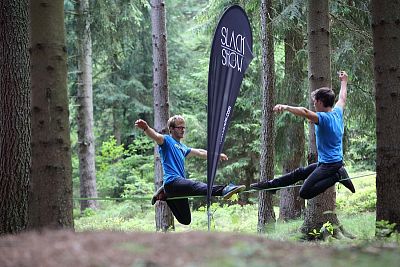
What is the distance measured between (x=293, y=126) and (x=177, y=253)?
33.7ft

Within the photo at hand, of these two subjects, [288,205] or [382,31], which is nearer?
[382,31]

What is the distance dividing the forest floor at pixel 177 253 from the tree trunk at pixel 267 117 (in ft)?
22.7

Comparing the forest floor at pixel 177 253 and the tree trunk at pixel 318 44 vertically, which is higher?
the tree trunk at pixel 318 44

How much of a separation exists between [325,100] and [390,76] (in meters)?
1.33

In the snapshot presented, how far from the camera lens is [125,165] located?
25.8 m

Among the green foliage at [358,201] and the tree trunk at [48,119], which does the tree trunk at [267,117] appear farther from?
the tree trunk at [48,119]

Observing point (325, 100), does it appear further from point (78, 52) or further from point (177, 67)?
point (177, 67)

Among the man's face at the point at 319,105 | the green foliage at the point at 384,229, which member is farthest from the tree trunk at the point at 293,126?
the green foliage at the point at 384,229

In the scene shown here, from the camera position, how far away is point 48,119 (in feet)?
19.1

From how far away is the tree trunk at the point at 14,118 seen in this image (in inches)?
320

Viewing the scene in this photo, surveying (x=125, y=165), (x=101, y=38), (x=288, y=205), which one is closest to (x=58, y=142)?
(x=288, y=205)

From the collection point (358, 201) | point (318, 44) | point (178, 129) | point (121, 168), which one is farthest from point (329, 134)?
point (121, 168)

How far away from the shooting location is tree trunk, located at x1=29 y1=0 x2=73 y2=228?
5.83 metres

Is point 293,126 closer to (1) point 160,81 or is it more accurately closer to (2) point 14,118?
(1) point 160,81
